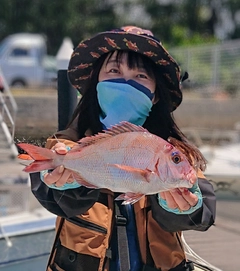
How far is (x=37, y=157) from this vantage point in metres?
1.21

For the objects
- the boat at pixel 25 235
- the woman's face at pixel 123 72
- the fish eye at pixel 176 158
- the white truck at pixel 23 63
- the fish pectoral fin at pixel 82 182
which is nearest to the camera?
the fish eye at pixel 176 158

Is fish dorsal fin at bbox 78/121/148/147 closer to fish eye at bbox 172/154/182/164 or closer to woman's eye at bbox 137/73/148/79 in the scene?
fish eye at bbox 172/154/182/164

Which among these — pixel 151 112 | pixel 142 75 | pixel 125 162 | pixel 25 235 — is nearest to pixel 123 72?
pixel 142 75

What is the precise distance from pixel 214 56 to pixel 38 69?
617 centimetres

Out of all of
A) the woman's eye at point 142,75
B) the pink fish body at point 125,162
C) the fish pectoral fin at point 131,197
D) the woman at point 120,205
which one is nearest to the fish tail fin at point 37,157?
the pink fish body at point 125,162

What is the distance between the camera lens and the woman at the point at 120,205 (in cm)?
140

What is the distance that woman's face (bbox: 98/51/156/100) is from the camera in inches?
60.2

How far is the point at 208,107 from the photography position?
1116 centimetres

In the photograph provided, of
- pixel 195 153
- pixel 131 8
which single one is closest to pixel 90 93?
pixel 195 153

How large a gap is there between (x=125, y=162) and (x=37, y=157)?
22cm

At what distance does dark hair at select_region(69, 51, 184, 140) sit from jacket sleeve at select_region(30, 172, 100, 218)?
0.23 metres

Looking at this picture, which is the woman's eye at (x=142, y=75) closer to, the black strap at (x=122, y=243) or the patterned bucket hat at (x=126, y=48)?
the patterned bucket hat at (x=126, y=48)

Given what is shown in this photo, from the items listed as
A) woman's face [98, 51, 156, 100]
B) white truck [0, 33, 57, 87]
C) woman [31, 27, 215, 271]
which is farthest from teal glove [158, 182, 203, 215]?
white truck [0, 33, 57, 87]

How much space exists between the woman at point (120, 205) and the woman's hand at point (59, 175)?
1cm
